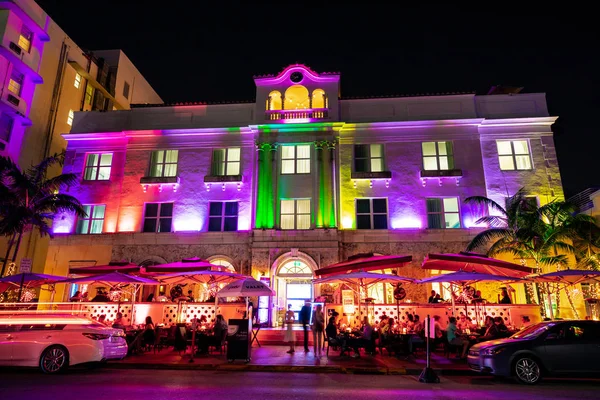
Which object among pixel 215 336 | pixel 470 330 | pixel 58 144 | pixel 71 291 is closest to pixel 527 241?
pixel 470 330

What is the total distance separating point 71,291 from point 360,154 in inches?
742

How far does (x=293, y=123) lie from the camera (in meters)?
25.2

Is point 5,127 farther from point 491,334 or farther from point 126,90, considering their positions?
point 491,334

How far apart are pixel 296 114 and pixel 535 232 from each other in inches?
577

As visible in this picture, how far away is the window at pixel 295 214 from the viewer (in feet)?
79.0

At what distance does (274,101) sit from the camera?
26375mm

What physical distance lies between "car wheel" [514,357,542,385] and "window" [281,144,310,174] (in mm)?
16176

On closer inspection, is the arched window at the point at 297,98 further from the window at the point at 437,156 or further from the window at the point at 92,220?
the window at the point at 92,220

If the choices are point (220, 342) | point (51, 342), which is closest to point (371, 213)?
point (220, 342)

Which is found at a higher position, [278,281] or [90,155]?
[90,155]

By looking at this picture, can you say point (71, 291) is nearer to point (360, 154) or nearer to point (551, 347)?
point (360, 154)

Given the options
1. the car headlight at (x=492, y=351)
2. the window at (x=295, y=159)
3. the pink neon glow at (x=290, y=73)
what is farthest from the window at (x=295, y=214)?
the car headlight at (x=492, y=351)

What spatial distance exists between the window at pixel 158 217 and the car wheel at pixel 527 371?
19687 mm

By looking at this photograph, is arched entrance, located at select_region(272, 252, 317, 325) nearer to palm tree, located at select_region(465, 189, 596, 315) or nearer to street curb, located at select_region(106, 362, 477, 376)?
palm tree, located at select_region(465, 189, 596, 315)
